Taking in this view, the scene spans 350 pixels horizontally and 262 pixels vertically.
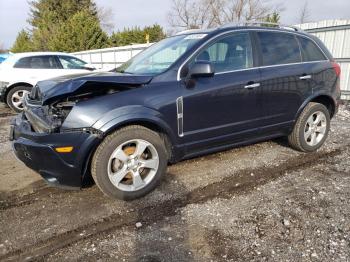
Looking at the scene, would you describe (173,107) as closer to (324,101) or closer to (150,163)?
(150,163)

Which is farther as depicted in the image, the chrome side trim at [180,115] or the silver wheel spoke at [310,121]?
the silver wheel spoke at [310,121]

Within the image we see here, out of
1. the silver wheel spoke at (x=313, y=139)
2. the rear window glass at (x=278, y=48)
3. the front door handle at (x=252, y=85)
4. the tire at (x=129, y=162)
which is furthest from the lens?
the silver wheel spoke at (x=313, y=139)

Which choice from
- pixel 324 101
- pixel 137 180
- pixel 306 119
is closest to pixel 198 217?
pixel 137 180

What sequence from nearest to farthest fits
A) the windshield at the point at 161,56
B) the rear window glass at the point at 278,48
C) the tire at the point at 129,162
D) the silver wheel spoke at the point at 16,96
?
the tire at the point at 129,162
the windshield at the point at 161,56
the rear window glass at the point at 278,48
the silver wheel spoke at the point at 16,96

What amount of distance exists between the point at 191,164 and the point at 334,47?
677cm

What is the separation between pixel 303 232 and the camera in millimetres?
2721

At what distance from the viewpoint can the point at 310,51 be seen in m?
4.52

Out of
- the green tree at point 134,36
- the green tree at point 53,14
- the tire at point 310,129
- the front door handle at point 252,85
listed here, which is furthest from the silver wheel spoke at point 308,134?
the green tree at point 53,14

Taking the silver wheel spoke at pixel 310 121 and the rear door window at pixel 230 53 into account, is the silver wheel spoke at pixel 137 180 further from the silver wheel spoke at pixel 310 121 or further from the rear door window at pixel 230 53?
the silver wheel spoke at pixel 310 121

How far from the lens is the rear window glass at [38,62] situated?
870cm

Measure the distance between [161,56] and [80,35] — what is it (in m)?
26.8

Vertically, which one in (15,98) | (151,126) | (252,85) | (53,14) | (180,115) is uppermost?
(53,14)

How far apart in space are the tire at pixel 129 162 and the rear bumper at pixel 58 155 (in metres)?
0.14

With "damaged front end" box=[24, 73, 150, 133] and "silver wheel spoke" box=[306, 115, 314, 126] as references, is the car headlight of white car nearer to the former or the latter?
"damaged front end" box=[24, 73, 150, 133]
